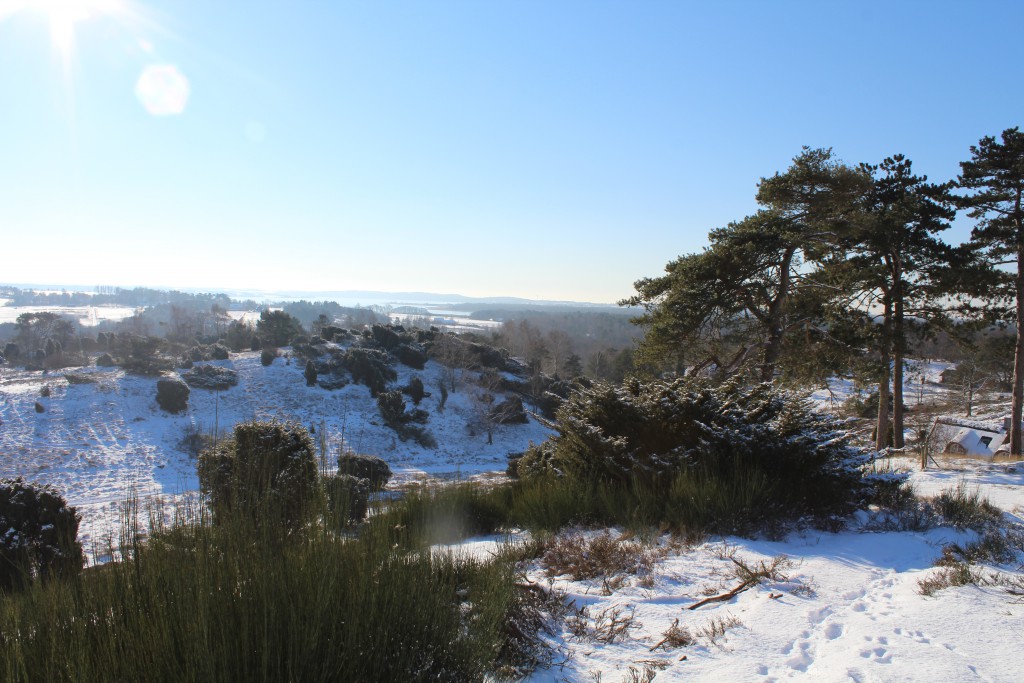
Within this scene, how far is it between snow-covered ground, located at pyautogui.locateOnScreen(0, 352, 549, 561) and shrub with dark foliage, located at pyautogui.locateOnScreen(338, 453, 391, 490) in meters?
8.33

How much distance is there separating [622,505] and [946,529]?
2593 millimetres

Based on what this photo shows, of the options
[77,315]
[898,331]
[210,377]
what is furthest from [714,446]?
[77,315]

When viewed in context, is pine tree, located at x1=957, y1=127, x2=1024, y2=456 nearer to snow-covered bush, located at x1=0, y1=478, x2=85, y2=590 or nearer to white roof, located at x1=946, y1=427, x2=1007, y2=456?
white roof, located at x1=946, y1=427, x2=1007, y2=456

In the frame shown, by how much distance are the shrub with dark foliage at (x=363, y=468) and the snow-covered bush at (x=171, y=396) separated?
2187 centimetres

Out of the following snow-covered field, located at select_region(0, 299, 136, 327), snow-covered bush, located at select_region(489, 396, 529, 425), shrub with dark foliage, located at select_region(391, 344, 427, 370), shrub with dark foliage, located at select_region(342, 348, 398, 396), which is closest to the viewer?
snow-covered bush, located at select_region(489, 396, 529, 425)

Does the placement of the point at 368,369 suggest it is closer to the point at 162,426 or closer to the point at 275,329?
the point at 162,426

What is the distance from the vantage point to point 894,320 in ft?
49.4

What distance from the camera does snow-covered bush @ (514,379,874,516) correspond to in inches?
202

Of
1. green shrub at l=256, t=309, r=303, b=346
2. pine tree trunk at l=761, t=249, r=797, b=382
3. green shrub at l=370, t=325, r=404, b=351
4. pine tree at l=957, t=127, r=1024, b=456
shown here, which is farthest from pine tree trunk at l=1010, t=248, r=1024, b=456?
green shrub at l=256, t=309, r=303, b=346

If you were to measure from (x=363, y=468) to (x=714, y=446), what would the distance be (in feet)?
29.8

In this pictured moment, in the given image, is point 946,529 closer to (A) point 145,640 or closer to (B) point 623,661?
(B) point 623,661

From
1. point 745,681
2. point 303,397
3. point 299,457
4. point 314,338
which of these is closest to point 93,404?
point 303,397

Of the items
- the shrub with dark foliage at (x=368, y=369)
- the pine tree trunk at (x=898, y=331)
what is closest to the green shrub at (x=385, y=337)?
the shrub with dark foliage at (x=368, y=369)

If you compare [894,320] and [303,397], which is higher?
[894,320]
